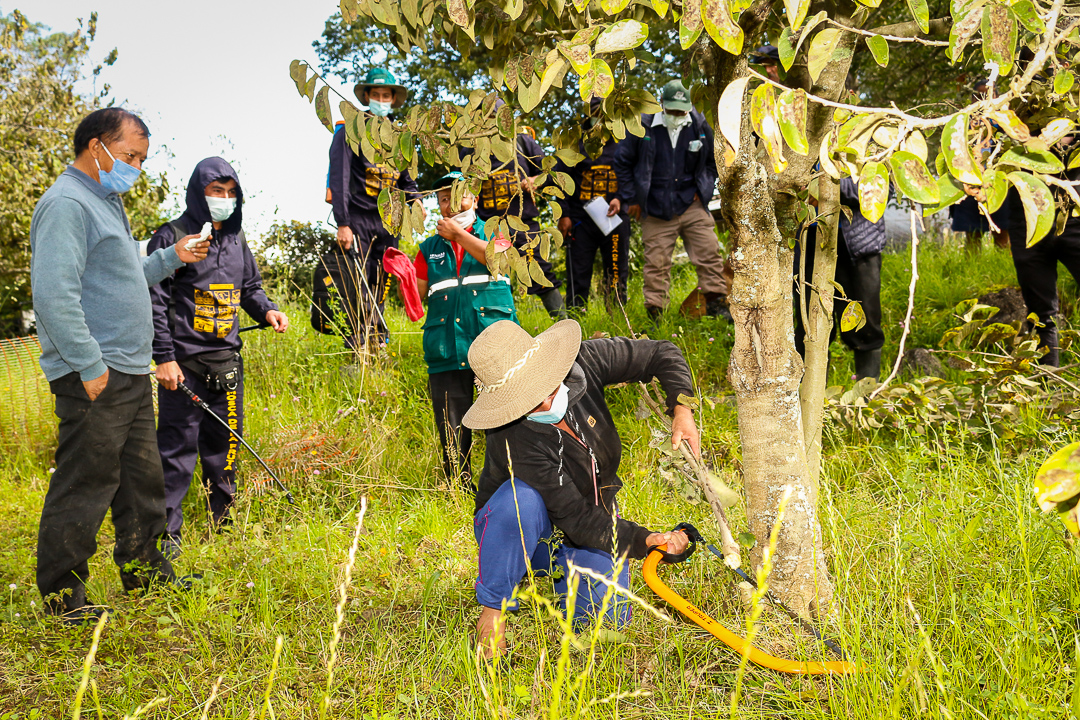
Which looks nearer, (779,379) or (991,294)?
(779,379)

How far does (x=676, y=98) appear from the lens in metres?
5.57

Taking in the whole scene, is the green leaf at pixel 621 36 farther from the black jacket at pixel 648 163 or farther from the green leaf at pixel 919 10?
the black jacket at pixel 648 163

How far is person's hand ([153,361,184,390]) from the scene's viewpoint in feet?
11.7

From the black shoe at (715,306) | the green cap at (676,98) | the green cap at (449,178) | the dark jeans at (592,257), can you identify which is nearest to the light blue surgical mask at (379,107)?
the dark jeans at (592,257)

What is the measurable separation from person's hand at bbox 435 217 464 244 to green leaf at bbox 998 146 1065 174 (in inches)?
110

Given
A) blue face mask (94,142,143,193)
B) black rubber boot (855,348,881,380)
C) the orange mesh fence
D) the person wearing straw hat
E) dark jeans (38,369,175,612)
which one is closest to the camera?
the person wearing straw hat

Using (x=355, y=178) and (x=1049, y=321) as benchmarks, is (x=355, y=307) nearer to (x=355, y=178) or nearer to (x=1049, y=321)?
(x=355, y=178)

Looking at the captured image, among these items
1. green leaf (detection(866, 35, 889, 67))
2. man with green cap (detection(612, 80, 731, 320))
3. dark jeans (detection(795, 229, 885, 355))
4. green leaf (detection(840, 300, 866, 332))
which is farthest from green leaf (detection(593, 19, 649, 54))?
man with green cap (detection(612, 80, 731, 320))

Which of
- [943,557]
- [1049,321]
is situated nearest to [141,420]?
[943,557]

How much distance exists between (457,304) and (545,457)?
170 cm

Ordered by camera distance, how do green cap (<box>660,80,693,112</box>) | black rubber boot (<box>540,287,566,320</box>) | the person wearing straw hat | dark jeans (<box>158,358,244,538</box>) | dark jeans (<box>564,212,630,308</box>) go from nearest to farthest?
the person wearing straw hat → dark jeans (<box>158,358,244,538</box>) → green cap (<box>660,80,693,112</box>) → black rubber boot (<box>540,287,566,320</box>) → dark jeans (<box>564,212,630,308</box>)

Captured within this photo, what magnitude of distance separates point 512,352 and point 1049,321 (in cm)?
316

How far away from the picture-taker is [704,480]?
87.5 inches

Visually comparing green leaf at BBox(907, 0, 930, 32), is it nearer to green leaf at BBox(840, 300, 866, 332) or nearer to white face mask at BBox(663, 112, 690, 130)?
green leaf at BBox(840, 300, 866, 332)
